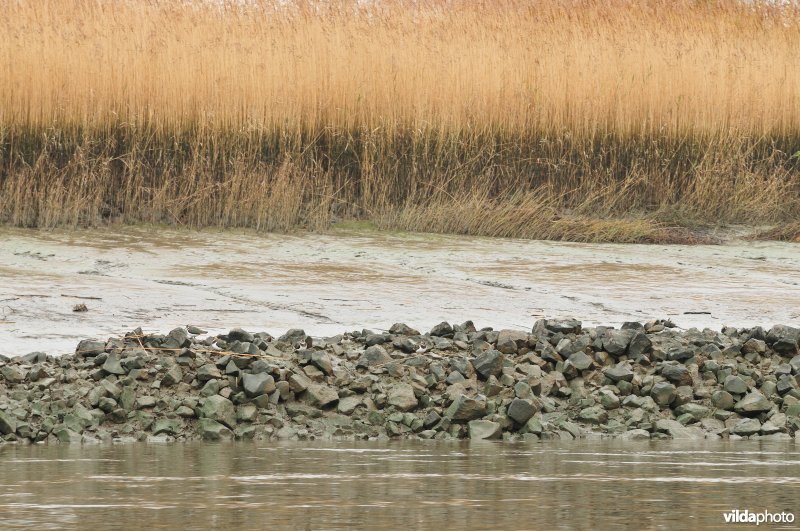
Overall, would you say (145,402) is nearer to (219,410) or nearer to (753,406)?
(219,410)

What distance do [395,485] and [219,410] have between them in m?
1.56

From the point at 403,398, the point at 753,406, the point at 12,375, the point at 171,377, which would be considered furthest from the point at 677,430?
the point at 12,375

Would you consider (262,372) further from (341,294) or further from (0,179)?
(0,179)

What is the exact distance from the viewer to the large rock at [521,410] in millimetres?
4984

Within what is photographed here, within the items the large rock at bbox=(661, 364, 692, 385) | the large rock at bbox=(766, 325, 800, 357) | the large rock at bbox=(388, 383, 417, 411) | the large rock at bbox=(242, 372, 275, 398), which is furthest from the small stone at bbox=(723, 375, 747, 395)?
the large rock at bbox=(242, 372, 275, 398)

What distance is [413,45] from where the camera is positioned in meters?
12.9

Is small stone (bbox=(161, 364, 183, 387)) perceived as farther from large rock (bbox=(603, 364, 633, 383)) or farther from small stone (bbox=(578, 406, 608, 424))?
large rock (bbox=(603, 364, 633, 383))

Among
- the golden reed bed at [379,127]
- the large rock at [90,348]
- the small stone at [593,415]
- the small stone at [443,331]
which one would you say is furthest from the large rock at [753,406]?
the golden reed bed at [379,127]

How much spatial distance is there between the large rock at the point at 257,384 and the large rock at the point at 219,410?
0.31 feet

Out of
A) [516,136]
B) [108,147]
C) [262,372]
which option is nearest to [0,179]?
[108,147]

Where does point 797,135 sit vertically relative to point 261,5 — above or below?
below

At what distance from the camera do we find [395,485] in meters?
3.61

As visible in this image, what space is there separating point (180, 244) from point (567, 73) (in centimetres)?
448

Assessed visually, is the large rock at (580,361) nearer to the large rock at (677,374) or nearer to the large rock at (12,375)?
the large rock at (677,374)
